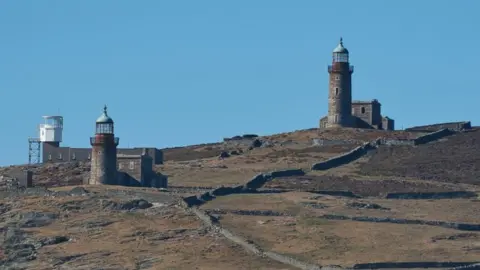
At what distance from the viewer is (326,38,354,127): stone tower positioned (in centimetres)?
16588

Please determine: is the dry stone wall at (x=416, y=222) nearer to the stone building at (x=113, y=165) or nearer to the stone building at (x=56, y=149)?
the stone building at (x=113, y=165)

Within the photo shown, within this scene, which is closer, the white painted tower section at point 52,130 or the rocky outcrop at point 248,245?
the rocky outcrop at point 248,245

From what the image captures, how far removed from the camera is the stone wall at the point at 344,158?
14675cm

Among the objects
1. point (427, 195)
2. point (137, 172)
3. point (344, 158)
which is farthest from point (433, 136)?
point (137, 172)

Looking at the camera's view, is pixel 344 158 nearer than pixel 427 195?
No

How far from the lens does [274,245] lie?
366 feet

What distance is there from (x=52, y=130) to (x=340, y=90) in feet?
87.4

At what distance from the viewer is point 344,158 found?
151 metres

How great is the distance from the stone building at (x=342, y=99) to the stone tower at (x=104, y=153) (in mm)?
36840

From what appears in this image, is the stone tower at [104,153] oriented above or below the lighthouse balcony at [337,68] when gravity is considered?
below

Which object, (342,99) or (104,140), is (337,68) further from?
(104,140)

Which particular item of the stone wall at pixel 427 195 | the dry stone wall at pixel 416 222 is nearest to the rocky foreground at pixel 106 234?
the dry stone wall at pixel 416 222

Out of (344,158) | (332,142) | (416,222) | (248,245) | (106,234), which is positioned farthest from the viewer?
(332,142)

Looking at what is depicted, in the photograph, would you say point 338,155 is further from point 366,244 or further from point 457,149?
point 366,244
